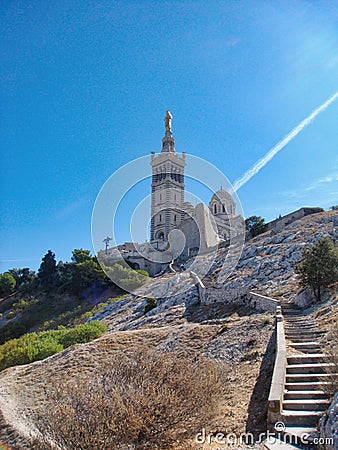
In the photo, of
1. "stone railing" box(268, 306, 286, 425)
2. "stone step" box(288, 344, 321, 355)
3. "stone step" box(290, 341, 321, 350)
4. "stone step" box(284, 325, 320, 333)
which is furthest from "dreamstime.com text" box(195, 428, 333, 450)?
"stone step" box(284, 325, 320, 333)

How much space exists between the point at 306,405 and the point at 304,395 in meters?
0.42

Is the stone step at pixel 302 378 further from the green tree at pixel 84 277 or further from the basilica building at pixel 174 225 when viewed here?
the green tree at pixel 84 277

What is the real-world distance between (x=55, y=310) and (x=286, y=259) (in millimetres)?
32769

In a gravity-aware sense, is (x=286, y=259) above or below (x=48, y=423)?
above

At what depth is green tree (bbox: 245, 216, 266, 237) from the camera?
4425 centimetres

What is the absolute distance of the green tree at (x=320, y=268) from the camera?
49.1 feet

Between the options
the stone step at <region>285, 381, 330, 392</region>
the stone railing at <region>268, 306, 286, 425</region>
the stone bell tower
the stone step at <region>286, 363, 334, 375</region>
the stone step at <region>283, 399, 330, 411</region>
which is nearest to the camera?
the stone railing at <region>268, 306, 286, 425</region>

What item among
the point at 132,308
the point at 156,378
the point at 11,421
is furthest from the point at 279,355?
the point at 132,308

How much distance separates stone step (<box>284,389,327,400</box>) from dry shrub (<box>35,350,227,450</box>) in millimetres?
1628

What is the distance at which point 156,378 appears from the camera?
209 inches

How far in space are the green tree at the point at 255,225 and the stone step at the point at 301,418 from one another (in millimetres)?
40062

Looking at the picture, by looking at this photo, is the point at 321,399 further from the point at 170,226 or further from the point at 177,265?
the point at 170,226

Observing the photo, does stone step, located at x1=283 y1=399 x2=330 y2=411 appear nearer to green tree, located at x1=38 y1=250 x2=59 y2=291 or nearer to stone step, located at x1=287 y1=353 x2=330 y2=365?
stone step, located at x1=287 y1=353 x2=330 y2=365
